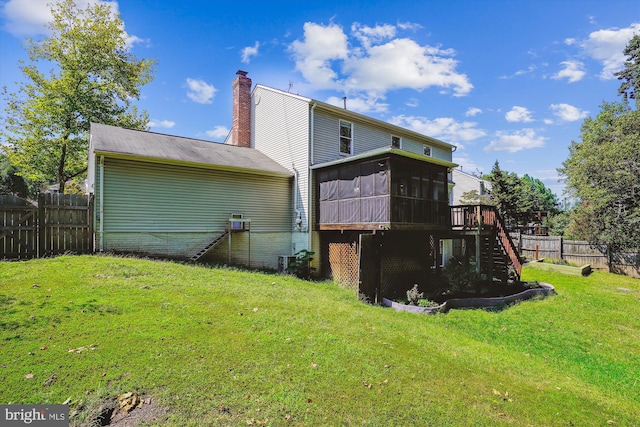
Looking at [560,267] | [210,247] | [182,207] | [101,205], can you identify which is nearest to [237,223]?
[210,247]

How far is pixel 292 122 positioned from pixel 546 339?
11920 millimetres

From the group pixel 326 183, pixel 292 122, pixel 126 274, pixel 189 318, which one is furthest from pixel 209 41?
pixel 189 318

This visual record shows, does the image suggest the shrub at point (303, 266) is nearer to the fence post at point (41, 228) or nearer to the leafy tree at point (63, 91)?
the fence post at point (41, 228)

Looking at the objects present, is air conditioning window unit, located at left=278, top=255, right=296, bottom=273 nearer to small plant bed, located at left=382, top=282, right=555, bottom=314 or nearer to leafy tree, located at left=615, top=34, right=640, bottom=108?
small plant bed, located at left=382, top=282, right=555, bottom=314

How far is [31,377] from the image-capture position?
3453 millimetres

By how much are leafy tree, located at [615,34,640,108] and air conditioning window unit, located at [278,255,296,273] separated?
3144 centimetres

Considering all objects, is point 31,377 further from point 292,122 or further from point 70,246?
point 292,122

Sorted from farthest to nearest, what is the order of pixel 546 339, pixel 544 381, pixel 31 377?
pixel 546 339, pixel 544 381, pixel 31 377

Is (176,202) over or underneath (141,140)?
underneath

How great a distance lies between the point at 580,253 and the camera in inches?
704

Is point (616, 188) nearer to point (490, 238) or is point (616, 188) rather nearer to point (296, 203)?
point (490, 238)

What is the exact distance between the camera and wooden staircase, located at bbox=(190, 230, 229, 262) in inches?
458

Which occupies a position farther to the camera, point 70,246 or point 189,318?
point 70,246

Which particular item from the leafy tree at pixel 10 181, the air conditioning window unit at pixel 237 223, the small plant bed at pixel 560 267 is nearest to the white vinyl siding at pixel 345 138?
the air conditioning window unit at pixel 237 223
